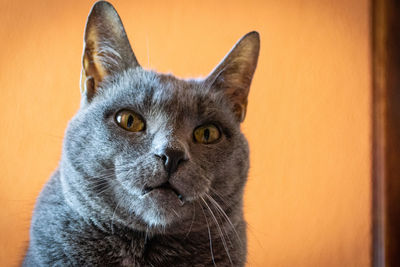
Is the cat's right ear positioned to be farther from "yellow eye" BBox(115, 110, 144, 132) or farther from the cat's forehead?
"yellow eye" BBox(115, 110, 144, 132)

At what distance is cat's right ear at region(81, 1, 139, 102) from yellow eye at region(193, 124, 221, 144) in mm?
277

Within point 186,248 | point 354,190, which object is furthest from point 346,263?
point 186,248

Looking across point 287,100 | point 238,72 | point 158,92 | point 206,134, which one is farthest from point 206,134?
point 287,100

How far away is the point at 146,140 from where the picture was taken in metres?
0.93

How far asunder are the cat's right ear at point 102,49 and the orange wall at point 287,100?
0.27m

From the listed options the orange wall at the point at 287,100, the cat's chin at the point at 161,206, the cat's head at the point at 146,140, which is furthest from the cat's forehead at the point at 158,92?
the orange wall at the point at 287,100

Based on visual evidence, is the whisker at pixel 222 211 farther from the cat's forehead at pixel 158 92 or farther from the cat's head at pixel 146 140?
the cat's forehead at pixel 158 92

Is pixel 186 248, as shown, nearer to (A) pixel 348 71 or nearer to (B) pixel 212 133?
(B) pixel 212 133

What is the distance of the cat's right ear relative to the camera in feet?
3.41

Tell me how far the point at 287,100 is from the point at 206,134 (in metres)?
0.68

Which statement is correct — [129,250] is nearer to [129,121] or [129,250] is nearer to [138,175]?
[138,175]

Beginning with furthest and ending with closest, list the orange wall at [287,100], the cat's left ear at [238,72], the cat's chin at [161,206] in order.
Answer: the orange wall at [287,100] → the cat's left ear at [238,72] → the cat's chin at [161,206]

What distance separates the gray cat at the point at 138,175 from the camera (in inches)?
34.9

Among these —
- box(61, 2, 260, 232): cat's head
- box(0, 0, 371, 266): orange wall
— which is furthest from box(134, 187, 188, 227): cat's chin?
box(0, 0, 371, 266): orange wall
